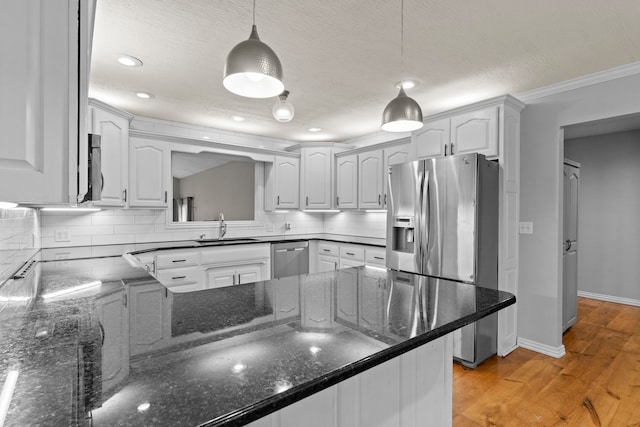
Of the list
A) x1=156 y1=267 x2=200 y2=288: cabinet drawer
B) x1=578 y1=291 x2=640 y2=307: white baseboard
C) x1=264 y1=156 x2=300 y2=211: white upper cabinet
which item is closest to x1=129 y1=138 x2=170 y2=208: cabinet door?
x1=156 y1=267 x2=200 y2=288: cabinet drawer

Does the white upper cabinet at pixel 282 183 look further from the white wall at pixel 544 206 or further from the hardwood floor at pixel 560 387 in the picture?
the hardwood floor at pixel 560 387

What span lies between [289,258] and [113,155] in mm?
2304

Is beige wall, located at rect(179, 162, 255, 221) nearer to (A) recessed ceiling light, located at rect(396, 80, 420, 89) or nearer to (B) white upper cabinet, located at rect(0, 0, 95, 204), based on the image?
(A) recessed ceiling light, located at rect(396, 80, 420, 89)

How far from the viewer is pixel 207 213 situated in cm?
423

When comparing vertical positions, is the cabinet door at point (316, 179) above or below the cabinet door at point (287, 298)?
above

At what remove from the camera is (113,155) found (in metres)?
3.17

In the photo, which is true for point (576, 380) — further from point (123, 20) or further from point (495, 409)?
point (123, 20)

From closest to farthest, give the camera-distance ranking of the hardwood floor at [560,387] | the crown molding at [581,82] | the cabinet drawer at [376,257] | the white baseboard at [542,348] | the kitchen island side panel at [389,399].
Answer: the kitchen island side panel at [389,399] < the hardwood floor at [560,387] < the crown molding at [581,82] < the white baseboard at [542,348] < the cabinet drawer at [376,257]

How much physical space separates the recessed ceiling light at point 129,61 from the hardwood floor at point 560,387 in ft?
10.7

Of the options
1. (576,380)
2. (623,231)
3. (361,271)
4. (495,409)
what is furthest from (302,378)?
(623,231)

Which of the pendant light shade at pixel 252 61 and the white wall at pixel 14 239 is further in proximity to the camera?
the white wall at pixel 14 239

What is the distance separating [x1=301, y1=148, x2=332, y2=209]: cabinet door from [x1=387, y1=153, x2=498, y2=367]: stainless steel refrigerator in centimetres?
175

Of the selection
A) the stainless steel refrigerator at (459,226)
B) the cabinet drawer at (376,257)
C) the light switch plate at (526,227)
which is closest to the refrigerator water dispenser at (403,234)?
the stainless steel refrigerator at (459,226)

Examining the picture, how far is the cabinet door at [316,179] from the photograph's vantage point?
4.78 meters
